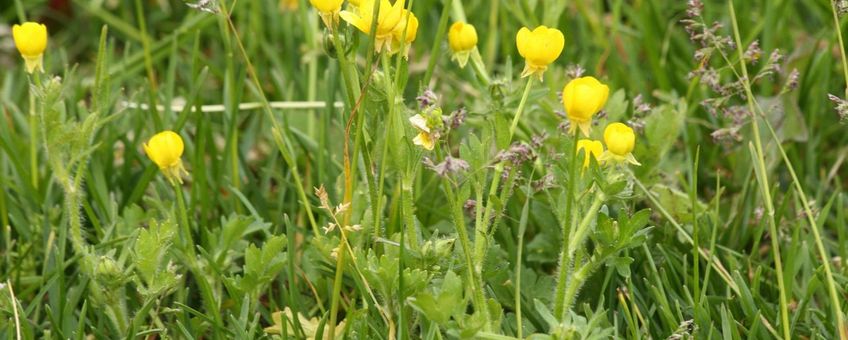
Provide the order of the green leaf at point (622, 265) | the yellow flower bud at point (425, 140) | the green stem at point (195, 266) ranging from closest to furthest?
the yellow flower bud at point (425, 140) → the green leaf at point (622, 265) → the green stem at point (195, 266)

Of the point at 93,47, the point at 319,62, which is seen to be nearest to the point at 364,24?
the point at 319,62

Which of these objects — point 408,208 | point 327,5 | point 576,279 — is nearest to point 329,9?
point 327,5

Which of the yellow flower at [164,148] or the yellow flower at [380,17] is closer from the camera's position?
the yellow flower at [380,17]

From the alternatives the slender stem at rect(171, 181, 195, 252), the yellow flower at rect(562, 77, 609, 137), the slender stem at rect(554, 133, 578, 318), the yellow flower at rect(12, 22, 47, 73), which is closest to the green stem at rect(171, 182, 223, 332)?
the slender stem at rect(171, 181, 195, 252)

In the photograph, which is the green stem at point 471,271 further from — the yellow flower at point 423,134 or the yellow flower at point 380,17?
Result: the yellow flower at point 380,17

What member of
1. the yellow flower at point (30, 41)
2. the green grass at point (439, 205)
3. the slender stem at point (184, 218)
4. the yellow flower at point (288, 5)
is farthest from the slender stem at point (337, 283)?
the yellow flower at point (288, 5)
